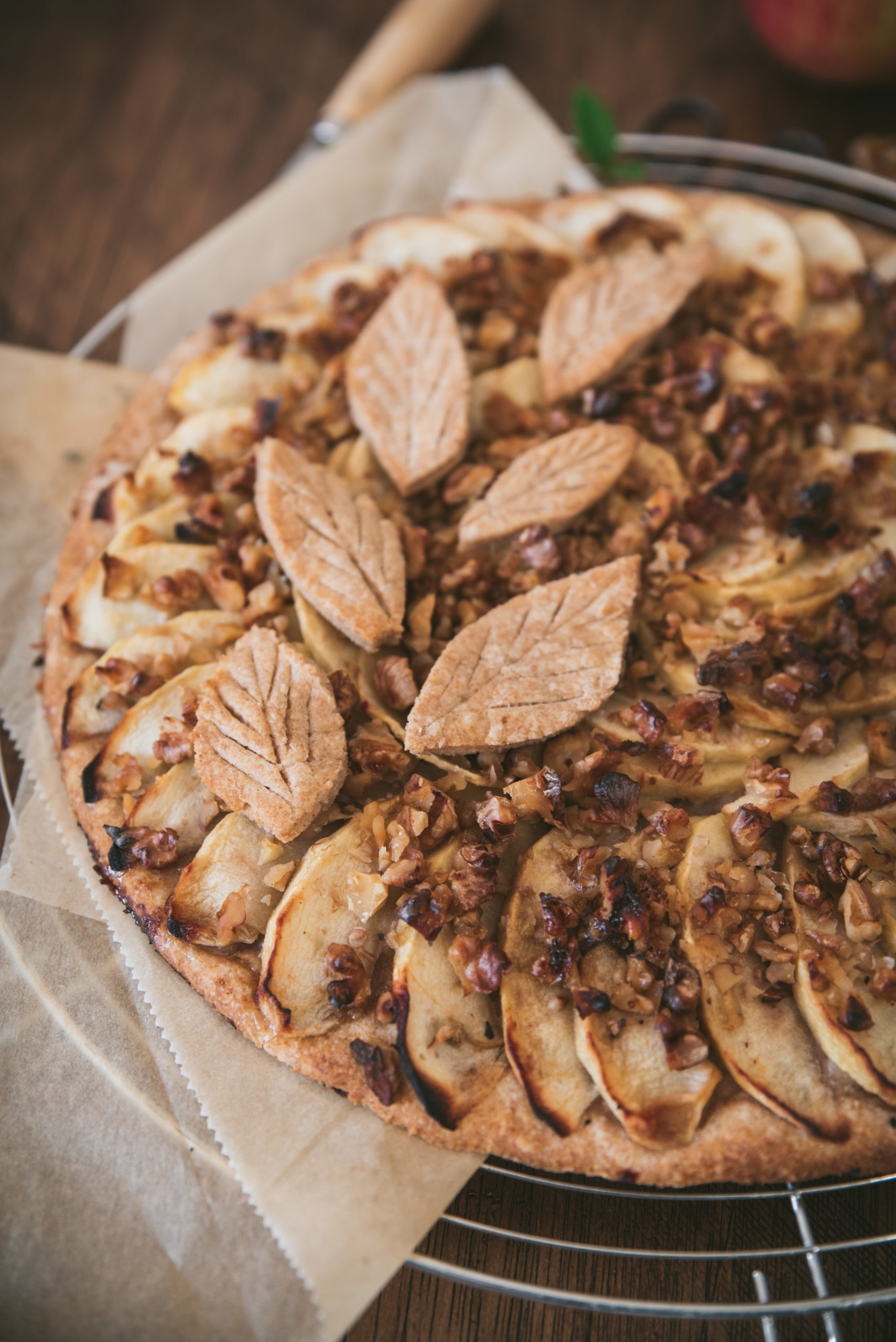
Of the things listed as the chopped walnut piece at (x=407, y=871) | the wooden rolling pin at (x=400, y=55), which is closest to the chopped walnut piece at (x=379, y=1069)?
the chopped walnut piece at (x=407, y=871)

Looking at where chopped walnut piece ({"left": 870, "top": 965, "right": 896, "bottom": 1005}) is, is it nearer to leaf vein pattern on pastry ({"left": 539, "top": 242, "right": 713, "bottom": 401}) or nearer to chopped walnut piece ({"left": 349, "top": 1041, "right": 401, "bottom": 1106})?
chopped walnut piece ({"left": 349, "top": 1041, "right": 401, "bottom": 1106})

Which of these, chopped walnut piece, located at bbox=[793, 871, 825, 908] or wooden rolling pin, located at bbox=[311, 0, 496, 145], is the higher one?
wooden rolling pin, located at bbox=[311, 0, 496, 145]

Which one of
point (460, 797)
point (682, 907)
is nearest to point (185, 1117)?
point (460, 797)

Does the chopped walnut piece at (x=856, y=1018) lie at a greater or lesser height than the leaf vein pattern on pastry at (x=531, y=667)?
lesser

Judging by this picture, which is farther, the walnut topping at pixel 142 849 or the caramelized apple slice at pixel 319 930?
the walnut topping at pixel 142 849

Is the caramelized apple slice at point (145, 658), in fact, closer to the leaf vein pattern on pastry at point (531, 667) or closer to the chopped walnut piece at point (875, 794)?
the leaf vein pattern on pastry at point (531, 667)

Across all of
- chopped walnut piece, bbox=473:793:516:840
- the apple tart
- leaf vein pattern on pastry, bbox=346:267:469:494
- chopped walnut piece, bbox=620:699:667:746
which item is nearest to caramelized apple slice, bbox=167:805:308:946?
the apple tart

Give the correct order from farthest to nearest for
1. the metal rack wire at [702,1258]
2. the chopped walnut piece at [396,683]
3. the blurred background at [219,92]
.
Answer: the blurred background at [219,92], the chopped walnut piece at [396,683], the metal rack wire at [702,1258]
